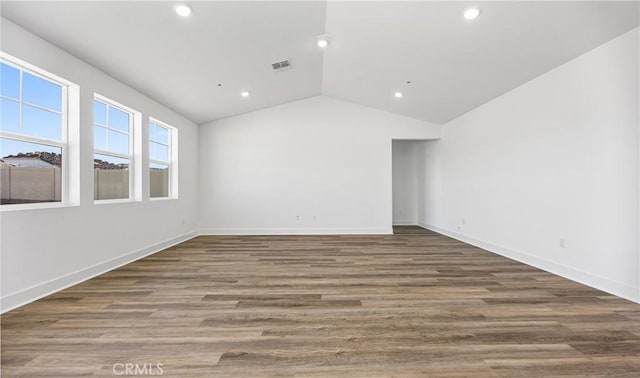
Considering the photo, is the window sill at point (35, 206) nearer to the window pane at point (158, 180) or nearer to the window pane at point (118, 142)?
the window pane at point (118, 142)

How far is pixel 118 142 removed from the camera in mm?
3945

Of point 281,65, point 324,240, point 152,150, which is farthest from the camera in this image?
point 324,240

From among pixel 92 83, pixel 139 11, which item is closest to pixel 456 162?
pixel 139 11

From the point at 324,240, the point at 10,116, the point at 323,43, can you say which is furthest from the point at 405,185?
the point at 10,116

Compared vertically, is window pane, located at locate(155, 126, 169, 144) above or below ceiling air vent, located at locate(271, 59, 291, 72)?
below

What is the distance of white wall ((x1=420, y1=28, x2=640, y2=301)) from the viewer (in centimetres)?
267

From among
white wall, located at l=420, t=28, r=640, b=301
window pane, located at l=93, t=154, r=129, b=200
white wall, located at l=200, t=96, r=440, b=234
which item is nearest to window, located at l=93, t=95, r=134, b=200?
window pane, located at l=93, t=154, r=129, b=200

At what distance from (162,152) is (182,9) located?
3.20 meters

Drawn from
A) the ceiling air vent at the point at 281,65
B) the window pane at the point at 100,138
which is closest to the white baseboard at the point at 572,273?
the ceiling air vent at the point at 281,65

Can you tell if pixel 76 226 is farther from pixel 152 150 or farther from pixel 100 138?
pixel 152 150

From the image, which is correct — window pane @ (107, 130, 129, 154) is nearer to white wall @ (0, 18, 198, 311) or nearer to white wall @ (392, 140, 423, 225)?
white wall @ (0, 18, 198, 311)

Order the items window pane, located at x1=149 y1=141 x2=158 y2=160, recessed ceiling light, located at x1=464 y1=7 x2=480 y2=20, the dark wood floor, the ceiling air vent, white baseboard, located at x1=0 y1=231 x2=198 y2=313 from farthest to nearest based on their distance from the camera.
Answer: window pane, located at x1=149 y1=141 x2=158 y2=160, the ceiling air vent, recessed ceiling light, located at x1=464 y1=7 x2=480 y2=20, white baseboard, located at x1=0 y1=231 x2=198 y2=313, the dark wood floor

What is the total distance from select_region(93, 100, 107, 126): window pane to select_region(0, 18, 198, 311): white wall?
164mm

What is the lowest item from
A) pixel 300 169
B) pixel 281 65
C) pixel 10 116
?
pixel 300 169
